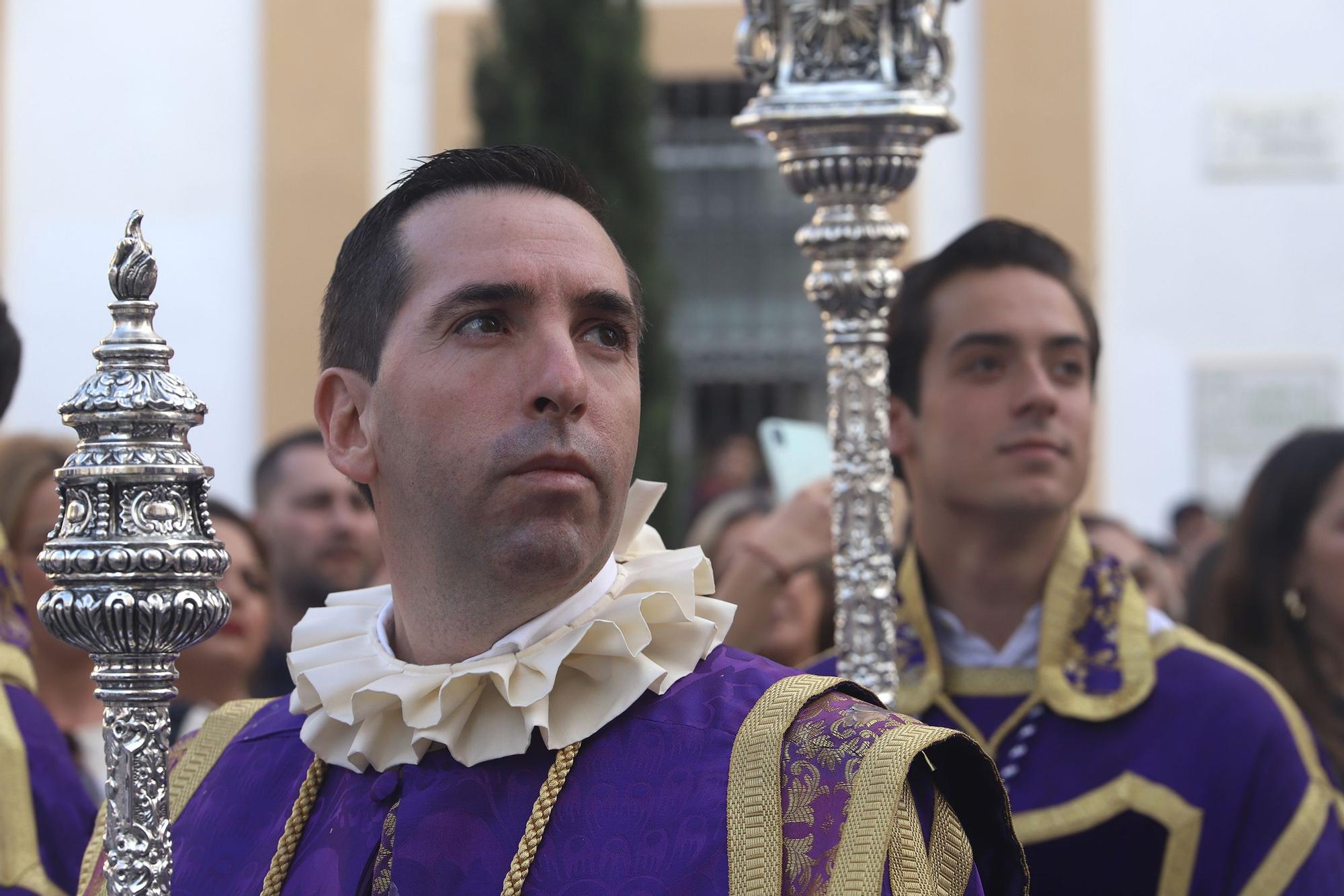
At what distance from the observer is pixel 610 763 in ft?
7.00

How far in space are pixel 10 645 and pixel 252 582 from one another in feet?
4.82

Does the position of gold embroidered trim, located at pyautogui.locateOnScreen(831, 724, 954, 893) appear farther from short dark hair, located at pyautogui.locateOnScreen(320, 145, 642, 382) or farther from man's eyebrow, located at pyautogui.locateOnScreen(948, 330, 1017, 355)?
man's eyebrow, located at pyautogui.locateOnScreen(948, 330, 1017, 355)

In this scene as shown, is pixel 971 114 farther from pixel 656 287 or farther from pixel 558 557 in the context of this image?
pixel 558 557

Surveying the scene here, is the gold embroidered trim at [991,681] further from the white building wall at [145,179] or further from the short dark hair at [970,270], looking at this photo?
the white building wall at [145,179]

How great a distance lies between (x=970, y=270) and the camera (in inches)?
143

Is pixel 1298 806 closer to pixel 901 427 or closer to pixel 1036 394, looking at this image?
pixel 1036 394

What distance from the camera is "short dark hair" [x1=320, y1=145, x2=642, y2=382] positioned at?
230 centimetres

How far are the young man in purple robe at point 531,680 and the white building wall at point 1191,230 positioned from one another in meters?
8.86

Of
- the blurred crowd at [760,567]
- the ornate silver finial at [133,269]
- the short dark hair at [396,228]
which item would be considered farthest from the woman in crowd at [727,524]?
the ornate silver finial at [133,269]

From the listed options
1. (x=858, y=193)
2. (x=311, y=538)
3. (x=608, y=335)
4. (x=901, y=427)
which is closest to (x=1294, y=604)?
(x=901, y=427)

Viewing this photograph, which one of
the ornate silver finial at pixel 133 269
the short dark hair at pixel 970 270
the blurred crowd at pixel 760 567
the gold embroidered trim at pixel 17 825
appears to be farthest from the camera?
the blurred crowd at pixel 760 567

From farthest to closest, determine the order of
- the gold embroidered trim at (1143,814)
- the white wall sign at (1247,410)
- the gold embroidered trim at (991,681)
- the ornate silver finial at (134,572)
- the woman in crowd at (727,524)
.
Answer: the white wall sign at (1247,410) → the woman in crowd at (727,524) → the gold embroidered trim at (991,681) → the gold embroidered trim at (1143,814) → the ornate silver finial at (134,572)

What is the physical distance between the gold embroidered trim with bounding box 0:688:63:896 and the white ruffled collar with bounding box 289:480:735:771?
2.75 ft

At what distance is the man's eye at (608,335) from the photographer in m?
2.27
